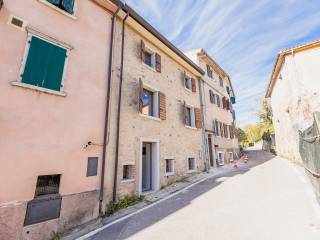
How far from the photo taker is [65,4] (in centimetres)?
624

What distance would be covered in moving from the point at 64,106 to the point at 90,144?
4.65 feet

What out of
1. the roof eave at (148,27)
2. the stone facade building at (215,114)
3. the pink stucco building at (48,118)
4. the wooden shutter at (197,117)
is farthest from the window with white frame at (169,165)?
the roof eave at (148,27)

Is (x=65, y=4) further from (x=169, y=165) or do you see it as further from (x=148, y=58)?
(x=169, y=165)

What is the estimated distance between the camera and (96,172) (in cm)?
612

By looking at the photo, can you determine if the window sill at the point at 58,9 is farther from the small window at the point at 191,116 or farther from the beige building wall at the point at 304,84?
the beige building wall at the point at 304,84

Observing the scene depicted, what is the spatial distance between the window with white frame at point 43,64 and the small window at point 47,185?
2497mm

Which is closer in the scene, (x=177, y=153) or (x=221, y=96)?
(x=177, y=153)

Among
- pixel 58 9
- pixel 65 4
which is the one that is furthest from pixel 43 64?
pixel 65 4

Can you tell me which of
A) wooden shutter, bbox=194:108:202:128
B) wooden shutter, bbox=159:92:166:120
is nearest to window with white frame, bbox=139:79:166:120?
wooden shutter, bbox=159:92:166:120

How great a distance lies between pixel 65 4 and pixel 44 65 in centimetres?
248

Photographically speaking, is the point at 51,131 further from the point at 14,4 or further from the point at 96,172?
the point at 14,4

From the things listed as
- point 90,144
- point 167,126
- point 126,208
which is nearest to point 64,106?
point 90,144

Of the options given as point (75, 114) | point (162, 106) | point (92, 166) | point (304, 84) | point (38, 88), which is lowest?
point (92, 166)

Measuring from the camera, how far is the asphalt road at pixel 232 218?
13.4ft
